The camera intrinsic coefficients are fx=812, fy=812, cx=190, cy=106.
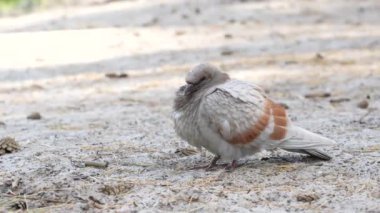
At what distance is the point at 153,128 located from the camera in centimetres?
611

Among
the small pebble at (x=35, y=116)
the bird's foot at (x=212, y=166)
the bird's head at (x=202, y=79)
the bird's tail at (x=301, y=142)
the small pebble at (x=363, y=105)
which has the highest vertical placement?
the bird's head at (x=202, y=79)

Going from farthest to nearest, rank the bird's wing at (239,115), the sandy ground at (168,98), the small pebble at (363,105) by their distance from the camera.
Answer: the small pebble at (363,105), the bird's wing at (239,115), the sandy ground at (168,98)

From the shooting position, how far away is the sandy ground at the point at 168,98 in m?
4.05

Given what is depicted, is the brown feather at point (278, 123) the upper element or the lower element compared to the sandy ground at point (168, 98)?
upper

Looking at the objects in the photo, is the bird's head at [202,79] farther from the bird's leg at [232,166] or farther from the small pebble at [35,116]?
the small pebble at [35,116]

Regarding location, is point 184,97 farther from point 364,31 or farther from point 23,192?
point 364,31

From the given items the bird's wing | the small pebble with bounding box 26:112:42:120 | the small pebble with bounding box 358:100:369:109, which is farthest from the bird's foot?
the small pebble with bounding box 358:100:369:109

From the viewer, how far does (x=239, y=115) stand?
4363 millimetres

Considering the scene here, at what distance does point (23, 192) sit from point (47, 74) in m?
4.75

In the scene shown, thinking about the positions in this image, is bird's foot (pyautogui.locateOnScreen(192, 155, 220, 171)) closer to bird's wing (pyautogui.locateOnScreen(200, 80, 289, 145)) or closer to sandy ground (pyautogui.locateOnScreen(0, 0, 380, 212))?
sandy ground (pyautogui.locateOnScreen(0, 0, 380, 212))

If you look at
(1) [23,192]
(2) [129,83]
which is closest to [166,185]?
(1) [23,192]

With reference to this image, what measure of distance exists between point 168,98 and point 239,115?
10.9ft

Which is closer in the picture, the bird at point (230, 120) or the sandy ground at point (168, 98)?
the sandy ground at point (168, 98)

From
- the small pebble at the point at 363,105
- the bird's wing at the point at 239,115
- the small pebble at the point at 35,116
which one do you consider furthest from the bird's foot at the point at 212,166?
A: the small pebble at the point at 363,105
